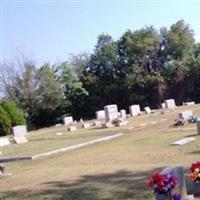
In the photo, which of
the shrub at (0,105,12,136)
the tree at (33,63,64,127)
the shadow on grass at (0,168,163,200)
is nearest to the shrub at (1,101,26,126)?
the shrub at (0,105,12,136)

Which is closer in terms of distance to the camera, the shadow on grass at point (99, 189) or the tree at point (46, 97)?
the shadow on grass at point (99, 189)

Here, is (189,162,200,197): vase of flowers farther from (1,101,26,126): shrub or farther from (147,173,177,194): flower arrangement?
(1,101,26,126): shrub

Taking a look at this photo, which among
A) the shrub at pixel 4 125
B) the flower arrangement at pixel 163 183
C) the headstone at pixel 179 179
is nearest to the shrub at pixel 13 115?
the shrub at pixel 4 125

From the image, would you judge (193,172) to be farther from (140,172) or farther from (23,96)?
(23,96)

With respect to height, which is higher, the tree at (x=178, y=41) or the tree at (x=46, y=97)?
the tree at (x=178, y=41)

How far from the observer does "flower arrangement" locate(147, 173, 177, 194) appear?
659cm

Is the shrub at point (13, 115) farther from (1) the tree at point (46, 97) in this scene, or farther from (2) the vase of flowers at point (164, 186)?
(2) the vase of flowers at point (164, 186)

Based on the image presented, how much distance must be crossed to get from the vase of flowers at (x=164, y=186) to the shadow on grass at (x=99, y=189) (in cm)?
106

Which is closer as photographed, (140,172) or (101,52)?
(140,172)

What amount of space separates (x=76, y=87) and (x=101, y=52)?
566 cm

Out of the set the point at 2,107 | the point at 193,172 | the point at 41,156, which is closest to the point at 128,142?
the point at 41,156

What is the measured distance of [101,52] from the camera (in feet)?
176

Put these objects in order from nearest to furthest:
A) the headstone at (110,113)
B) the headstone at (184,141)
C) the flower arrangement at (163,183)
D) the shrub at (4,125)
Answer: the flower arrangement at (163,183), the headstone at (184,141), the headstone at (110,113), the shrub at (4,125)

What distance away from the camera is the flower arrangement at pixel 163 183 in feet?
21.6
